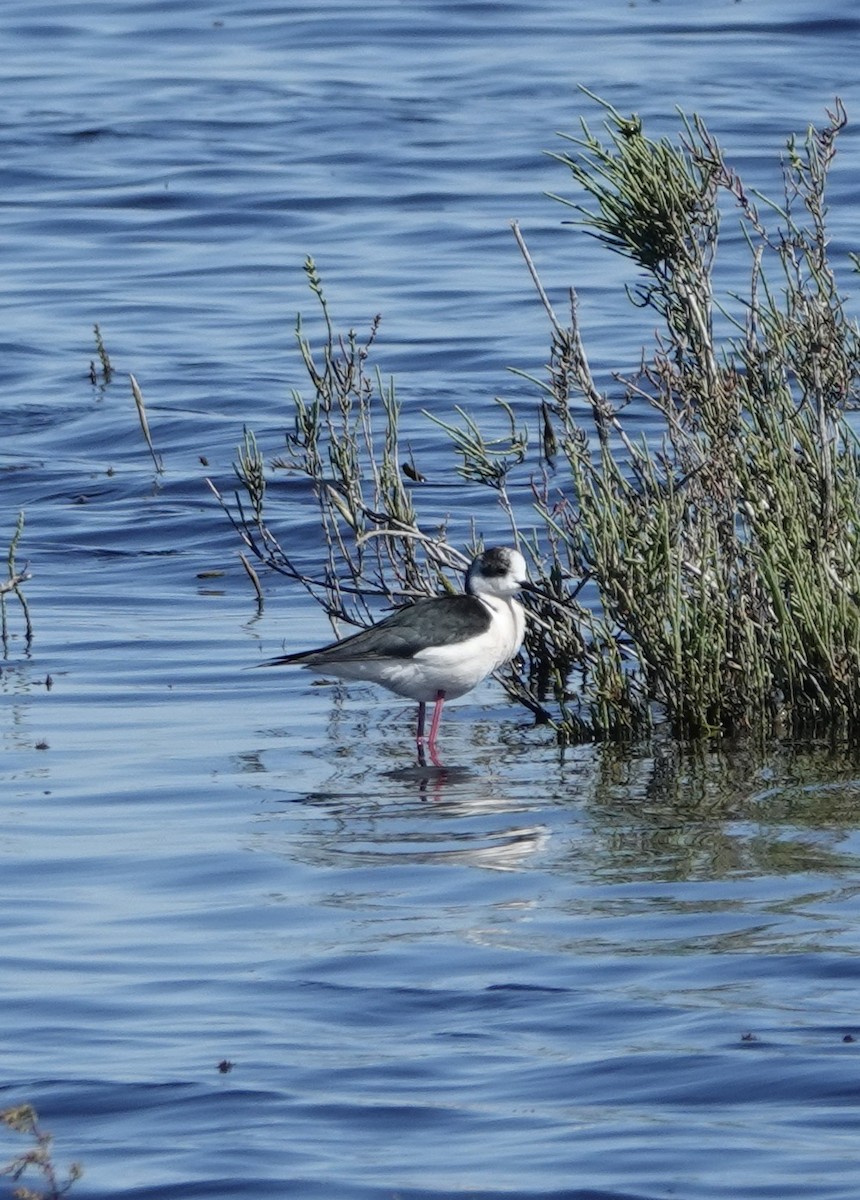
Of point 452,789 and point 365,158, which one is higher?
point 365,158

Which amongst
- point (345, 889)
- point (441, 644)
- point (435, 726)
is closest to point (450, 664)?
point (441, 644)

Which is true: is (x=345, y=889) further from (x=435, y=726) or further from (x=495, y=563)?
(x=495, y=563)

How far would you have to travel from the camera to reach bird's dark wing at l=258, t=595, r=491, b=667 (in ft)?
31.6

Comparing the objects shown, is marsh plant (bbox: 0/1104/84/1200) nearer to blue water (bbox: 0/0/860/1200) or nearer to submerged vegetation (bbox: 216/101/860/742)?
blue water (bbox: 0/0/860/1200)

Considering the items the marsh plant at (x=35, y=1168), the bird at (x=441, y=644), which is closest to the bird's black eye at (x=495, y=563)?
the bird at (x=441, y=644)

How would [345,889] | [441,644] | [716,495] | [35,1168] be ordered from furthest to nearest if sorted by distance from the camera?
[441,644] → [716,495] → [345,889] → [35,1168]

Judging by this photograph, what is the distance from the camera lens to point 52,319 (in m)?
21.9

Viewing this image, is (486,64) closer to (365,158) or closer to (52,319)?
(365,158)

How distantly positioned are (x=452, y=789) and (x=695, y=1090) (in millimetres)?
3488

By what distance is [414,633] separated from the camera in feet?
31.8

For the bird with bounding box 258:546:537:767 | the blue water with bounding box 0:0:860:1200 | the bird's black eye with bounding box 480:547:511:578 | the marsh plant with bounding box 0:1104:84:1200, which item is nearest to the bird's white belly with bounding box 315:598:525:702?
the bird with bounding box 258:546:537:767

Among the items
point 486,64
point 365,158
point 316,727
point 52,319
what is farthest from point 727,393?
point 486,64

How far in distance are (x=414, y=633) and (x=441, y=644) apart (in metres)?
0.14

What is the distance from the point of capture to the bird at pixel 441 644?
964 cm
